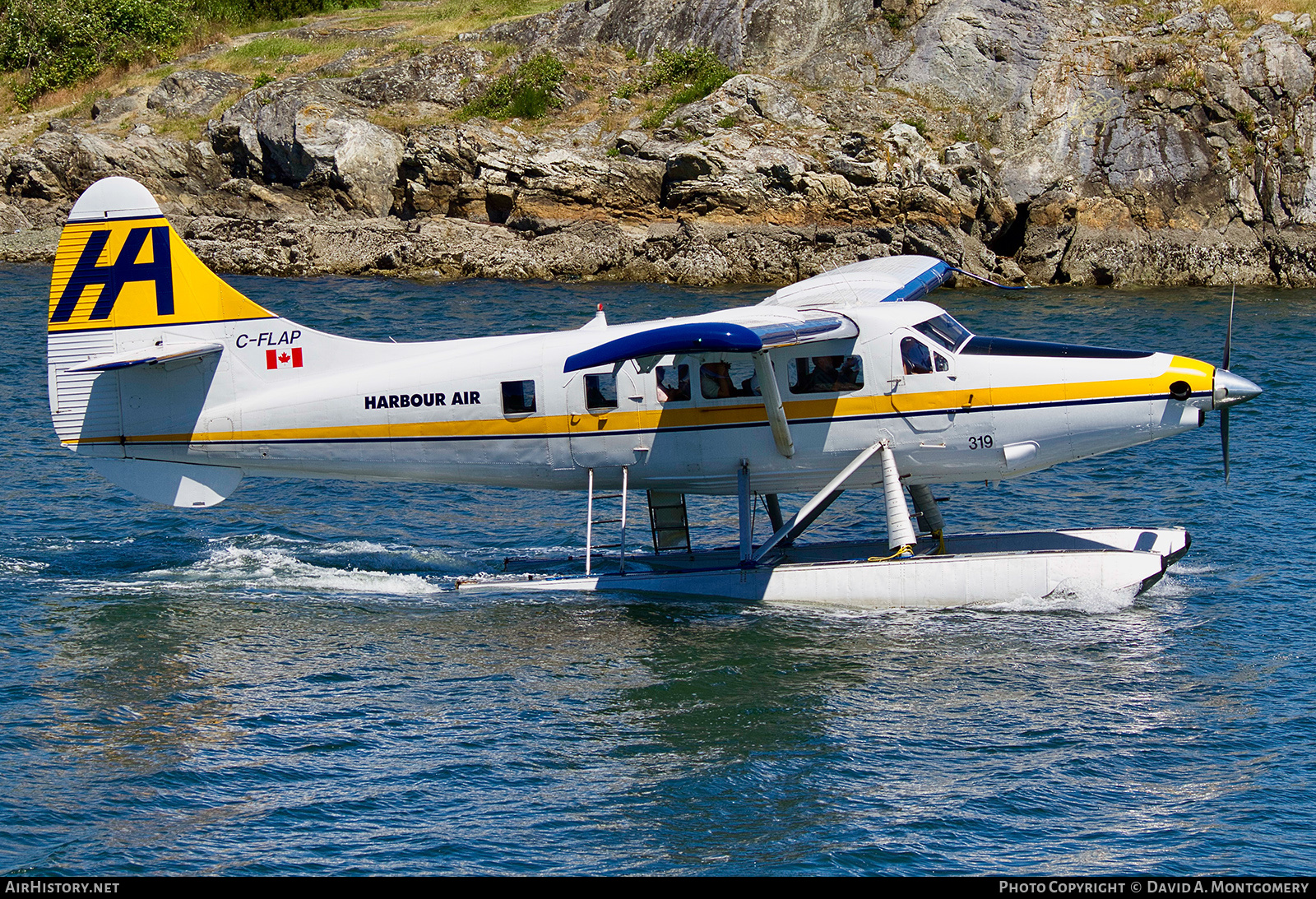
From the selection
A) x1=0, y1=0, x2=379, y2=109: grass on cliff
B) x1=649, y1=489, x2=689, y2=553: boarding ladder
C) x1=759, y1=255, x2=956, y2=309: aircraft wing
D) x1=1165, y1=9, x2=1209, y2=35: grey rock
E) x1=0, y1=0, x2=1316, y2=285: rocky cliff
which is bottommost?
x1=649, y1=489, x2=689, y2=553: boarding ladder

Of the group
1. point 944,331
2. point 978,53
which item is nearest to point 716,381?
point 944,331

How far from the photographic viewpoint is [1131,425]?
14516 millimetres

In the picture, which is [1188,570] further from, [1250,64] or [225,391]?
[1250,64]

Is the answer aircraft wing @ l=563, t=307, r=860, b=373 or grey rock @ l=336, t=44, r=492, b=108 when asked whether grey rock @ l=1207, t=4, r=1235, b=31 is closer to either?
grey rock @ l=336, t=44, r=492, b=108

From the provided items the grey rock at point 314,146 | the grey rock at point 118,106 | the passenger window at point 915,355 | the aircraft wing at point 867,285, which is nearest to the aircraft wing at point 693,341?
the passenger window at point 915,355

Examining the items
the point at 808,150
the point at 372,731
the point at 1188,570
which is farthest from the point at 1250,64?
the point at 372,731

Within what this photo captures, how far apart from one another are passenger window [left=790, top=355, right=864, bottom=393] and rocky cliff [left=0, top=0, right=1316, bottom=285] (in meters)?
21.8

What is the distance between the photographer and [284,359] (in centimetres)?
1608

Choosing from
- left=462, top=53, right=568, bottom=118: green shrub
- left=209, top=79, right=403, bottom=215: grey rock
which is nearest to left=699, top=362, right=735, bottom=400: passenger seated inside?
left=209, top=79, right=403, bottom=215: grey rock

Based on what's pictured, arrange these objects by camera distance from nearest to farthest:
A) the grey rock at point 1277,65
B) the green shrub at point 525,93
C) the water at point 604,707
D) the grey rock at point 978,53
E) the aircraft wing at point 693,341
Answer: the water at point 604,707
the aircraft wing at point 693,341
the grey rock at point 1277,65
the grey rock at point 978,53
the green shrub at point 525,93

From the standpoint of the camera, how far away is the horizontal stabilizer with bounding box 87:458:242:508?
15.8 meters

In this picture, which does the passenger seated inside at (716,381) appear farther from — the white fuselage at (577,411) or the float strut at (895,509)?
the float strut at (895,509)

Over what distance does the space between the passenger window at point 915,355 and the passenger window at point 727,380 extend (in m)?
1.78

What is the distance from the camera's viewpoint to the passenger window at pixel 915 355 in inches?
586
